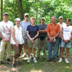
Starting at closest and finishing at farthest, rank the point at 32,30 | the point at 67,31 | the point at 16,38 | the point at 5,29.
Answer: the point at 16,38, the point at 5,29, the point at 32,30, the point at 67,31

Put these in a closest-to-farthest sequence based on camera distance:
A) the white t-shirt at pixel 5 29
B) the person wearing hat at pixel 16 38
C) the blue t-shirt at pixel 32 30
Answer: the person wearing hat at pixel 16 38 < the white t-shirt at pixel 5 29 < the blue t-shirt at pixel 32 30

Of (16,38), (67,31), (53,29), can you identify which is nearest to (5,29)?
(16,38)

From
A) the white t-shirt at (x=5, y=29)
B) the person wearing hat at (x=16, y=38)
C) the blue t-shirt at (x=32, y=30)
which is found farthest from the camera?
Answer: the blue t-shirt at (x=32, y=30)

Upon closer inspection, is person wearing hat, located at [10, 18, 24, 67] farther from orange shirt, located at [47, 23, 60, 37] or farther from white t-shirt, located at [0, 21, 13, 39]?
orange shirt, located at [47, 23, 60, 37]

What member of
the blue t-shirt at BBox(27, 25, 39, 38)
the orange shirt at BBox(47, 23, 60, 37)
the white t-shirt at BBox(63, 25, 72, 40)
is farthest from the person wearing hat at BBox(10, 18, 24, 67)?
the white t-shirt at BBox(63, 25, 72, 40)

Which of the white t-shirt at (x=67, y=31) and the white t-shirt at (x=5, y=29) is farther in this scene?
the white t-shirt at (x=67, y=31)

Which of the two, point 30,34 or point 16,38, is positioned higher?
point 30,34

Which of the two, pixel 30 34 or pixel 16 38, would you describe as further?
pixel 30 34

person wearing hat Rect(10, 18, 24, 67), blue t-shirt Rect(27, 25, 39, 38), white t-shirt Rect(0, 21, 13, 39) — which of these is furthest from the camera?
blue t-shirt Rect(27, 25, 39, 38)

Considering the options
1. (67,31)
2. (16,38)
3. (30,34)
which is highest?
(67,31)

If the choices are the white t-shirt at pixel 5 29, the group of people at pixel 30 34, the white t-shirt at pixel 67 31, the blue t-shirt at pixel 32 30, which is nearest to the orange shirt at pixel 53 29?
the group of people at pixel 30 34

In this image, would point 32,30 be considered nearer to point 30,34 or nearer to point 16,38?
point 30,34

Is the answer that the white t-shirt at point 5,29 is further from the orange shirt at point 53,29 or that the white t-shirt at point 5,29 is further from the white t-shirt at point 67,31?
the white t-shirt at point 67,31

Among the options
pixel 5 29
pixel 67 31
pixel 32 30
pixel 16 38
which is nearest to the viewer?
pixel 16 38
